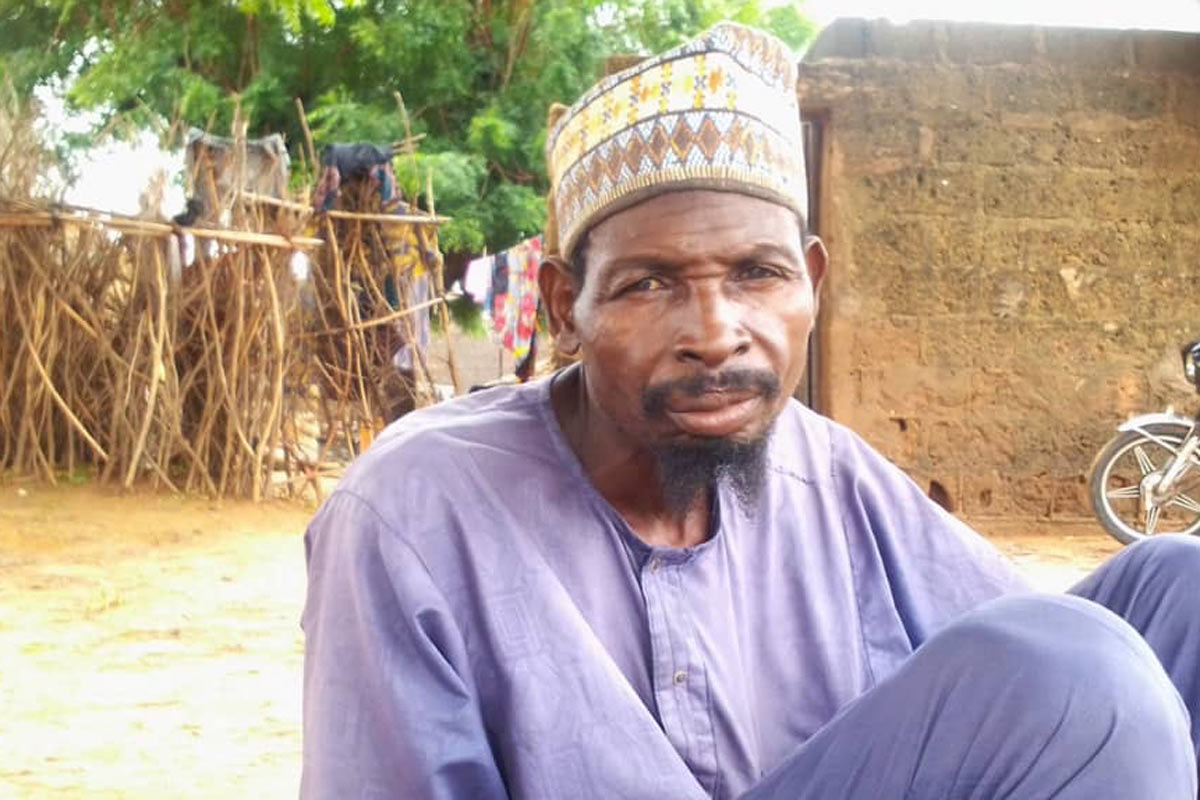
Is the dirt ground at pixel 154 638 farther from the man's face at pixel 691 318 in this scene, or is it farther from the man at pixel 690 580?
the man's face at pixel 691 318

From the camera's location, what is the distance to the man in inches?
54.7

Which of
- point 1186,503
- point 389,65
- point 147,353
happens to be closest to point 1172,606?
point 1186,503

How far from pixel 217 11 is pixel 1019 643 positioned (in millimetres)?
14803

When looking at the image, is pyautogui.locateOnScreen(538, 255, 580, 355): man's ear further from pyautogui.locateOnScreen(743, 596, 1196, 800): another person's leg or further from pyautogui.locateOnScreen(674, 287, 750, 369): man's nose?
pyautogui.locateOnScreen(743, 596, 1196, 800): another person's leg

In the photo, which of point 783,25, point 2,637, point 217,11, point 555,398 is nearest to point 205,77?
point 217,11

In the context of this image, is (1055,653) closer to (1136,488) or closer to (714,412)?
(714,412)

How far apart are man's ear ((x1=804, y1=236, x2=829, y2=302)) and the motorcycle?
226 inches

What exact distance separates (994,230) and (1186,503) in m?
1.85

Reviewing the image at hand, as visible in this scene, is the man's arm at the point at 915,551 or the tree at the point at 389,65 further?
the tree at the point at 389,65

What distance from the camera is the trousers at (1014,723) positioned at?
130 cm

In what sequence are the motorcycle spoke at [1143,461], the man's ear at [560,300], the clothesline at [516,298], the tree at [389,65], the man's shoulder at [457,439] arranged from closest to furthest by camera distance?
the man's shoulder at [457,439] → the man's ear at [560,300] → the motorcycle spoke at [1143,461] → the clothesline at [516,298] → the tree at [389,65]

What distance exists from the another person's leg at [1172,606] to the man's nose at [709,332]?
60cm

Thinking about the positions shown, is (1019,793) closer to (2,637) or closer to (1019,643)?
(1019,643)

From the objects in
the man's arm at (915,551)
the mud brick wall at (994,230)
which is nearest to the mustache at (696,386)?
the man's arm at (915,551)
